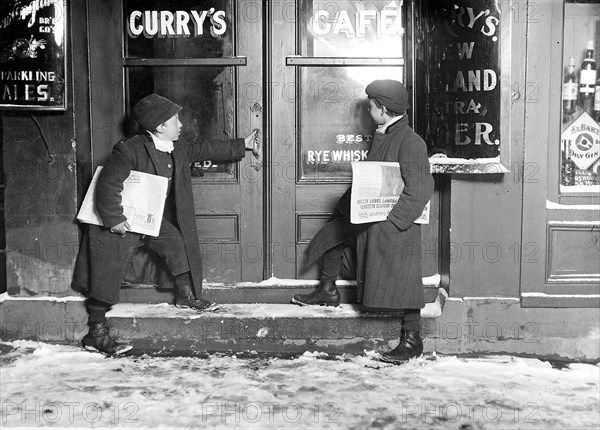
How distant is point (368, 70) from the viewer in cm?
523

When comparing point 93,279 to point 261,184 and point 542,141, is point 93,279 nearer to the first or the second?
point 261,184

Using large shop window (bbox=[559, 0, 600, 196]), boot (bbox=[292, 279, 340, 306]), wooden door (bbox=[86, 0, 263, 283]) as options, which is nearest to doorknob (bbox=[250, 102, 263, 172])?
wooden door (bbox=[86, 0, 263, 283])

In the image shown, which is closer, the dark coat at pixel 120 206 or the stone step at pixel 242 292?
the dark coat at pixel 120 206

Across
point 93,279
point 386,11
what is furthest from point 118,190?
point 386,11

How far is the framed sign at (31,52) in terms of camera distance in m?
4.87

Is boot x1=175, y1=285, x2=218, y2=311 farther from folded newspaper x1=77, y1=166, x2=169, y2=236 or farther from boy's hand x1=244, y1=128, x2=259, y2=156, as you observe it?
boy's hand x1=244, y1=128, x2=259, y2=156

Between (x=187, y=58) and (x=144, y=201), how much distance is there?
125 centimetres

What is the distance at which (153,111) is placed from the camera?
4758 millimetres

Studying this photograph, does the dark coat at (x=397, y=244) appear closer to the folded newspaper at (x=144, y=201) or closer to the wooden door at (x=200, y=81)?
the wooden door at (x=200, y=81)

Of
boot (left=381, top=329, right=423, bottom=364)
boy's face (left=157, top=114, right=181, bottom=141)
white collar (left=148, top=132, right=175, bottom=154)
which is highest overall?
boy's face (left=157, top=114, right=181, bottom=141)

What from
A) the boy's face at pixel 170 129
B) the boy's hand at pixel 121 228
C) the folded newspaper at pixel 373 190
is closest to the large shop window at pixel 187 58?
the boy's face at pixel 170 129

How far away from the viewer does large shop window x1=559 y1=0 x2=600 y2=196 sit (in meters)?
4.95

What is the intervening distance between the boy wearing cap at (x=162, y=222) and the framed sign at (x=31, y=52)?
732 mm

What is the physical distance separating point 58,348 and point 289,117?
101 inches
